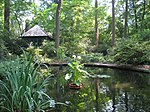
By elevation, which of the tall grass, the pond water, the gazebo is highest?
the gazebo

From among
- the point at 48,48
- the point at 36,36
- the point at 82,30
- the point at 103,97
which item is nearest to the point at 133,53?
the point at 103,97

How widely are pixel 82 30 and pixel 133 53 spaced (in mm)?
9694

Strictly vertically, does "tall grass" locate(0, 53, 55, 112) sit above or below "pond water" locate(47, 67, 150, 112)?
above

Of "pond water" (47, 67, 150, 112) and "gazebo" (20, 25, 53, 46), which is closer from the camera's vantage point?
"pond water" (47, 67, 150, 112)

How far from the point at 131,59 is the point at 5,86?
9.46m

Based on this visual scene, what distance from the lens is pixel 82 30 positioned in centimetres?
2023

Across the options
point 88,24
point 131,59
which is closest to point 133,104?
point 131,59

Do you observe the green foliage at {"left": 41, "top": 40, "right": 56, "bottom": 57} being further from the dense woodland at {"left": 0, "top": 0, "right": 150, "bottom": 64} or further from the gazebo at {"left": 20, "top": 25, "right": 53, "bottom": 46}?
the gazebo at {"left": 20, "top": 25, "right": 53, "bottom": 46}

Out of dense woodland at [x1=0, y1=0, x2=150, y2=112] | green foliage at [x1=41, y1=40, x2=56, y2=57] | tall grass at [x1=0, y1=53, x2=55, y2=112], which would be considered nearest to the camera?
tall grass at [x1=0, y1=53, x2=55, y2=112]

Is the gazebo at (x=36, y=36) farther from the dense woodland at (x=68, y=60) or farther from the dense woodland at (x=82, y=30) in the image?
the dense woodland at (x=82, y=30)

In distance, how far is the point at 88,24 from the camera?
21.9 m

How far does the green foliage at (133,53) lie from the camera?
11.1 m

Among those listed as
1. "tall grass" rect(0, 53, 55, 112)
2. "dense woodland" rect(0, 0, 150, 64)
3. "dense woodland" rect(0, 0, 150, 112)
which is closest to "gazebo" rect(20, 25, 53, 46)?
"dense woodland" rect(0, 0, 150, 112)

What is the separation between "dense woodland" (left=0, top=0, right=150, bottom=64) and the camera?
12159mm
